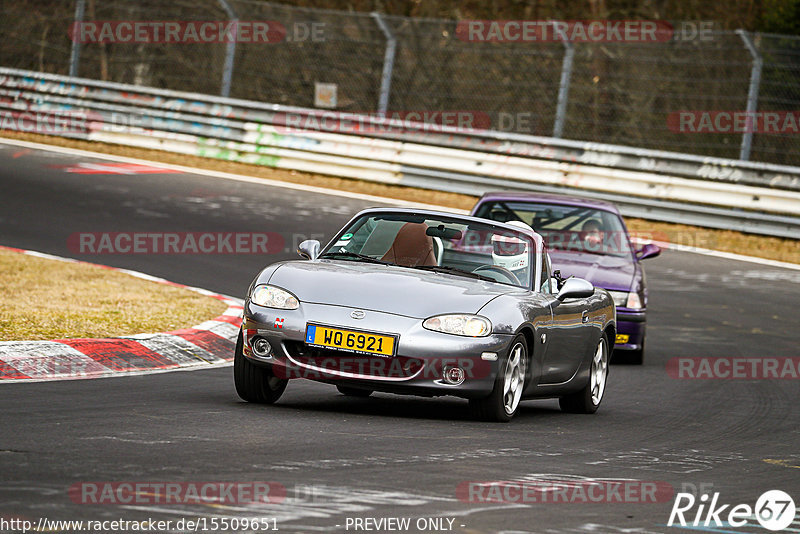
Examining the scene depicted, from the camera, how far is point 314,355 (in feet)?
25.5

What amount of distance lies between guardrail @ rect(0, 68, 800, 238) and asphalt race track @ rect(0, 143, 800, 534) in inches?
283

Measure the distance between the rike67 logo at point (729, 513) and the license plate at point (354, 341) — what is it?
6.75ft

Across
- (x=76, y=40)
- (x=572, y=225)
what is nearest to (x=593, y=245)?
(x=572, y=225)

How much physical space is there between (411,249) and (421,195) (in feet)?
46.6

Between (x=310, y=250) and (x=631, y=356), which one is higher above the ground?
(x=310, y=250)

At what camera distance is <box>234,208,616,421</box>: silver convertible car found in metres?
7.67

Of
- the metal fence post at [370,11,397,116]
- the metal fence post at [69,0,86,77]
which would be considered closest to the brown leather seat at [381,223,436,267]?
the metal fence post at [370,11,397,116]

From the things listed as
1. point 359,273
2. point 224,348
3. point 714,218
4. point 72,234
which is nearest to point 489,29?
point 714,218

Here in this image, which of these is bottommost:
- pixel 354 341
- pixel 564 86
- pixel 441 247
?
pixel 354 341

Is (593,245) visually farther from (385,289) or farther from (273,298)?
(273,298)

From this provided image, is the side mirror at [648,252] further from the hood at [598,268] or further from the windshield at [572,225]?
the hood at [598,268]

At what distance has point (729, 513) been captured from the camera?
5.80m

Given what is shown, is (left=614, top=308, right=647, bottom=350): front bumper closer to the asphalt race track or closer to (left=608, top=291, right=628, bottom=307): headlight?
(left=608, top=291, right=628, bottom=307): headlight

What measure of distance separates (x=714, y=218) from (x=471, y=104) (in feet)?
30.7
